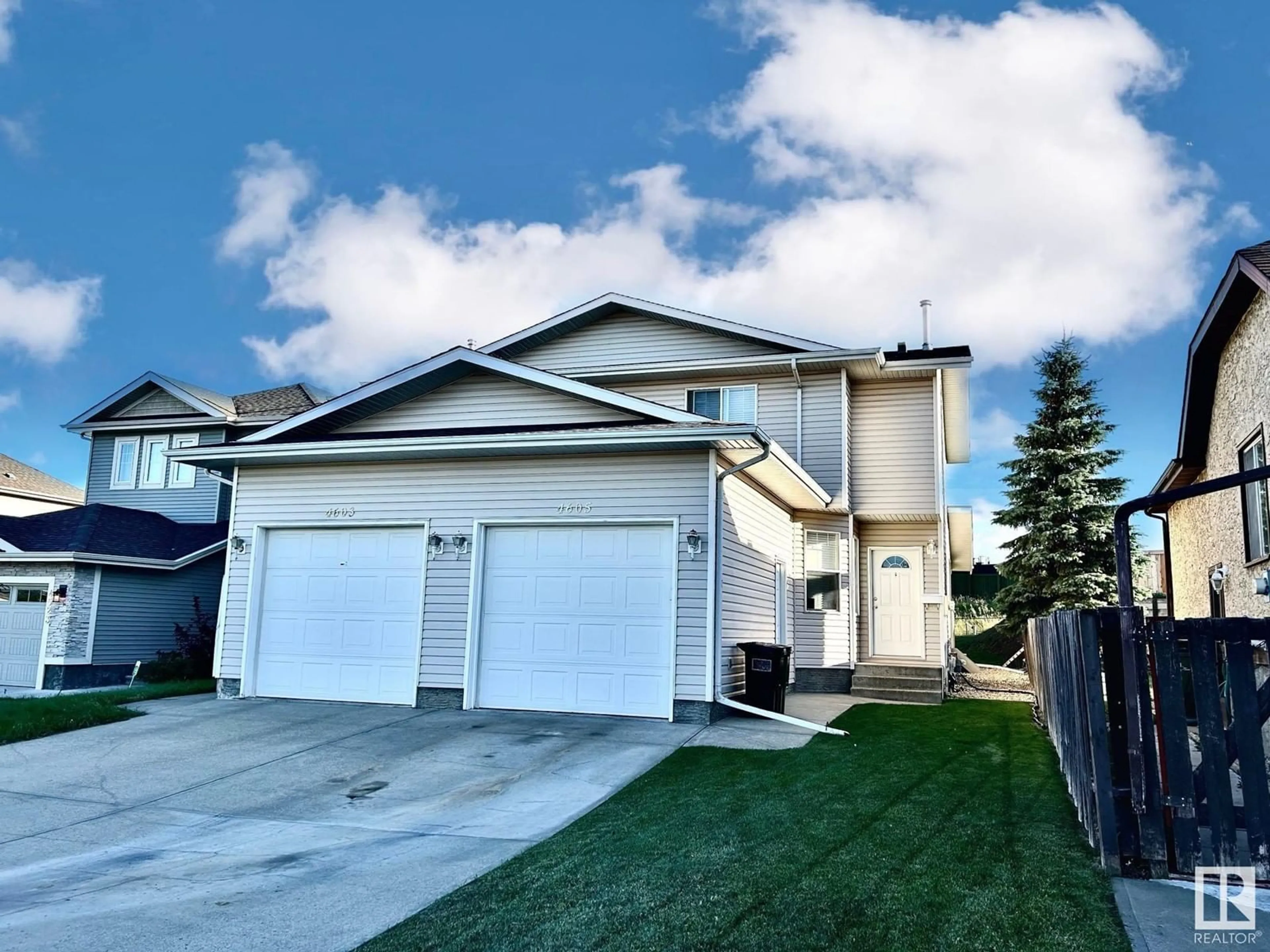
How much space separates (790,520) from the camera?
15102 millimetres

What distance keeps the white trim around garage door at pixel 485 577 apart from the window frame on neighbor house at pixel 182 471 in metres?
12.3

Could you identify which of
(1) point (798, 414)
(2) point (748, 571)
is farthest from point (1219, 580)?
(1) point (798, 414)

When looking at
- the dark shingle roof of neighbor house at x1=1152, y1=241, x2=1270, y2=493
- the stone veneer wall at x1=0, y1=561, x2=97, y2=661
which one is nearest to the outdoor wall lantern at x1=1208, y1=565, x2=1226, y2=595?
the dark shingle roof of neighbor house at x1=1152, y1=241, x2=1270, y2=493

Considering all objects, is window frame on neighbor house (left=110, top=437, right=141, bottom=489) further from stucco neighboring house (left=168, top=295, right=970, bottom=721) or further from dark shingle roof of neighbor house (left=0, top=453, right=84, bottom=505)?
stucco neighboring house (left=168, top=295, right=970, bottom=721)

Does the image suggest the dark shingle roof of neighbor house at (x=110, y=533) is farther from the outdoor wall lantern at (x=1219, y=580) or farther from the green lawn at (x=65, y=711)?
the outdoor wall lantern at (x=1219, y=580)

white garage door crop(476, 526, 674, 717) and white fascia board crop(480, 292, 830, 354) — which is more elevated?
white fascia board crop(480, 292, 830, 354)

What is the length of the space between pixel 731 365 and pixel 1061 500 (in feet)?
33.4

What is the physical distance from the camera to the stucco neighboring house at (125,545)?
52.9 ft

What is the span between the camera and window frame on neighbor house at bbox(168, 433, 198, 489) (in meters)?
20.4

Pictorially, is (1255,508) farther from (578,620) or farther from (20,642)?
(20,642)

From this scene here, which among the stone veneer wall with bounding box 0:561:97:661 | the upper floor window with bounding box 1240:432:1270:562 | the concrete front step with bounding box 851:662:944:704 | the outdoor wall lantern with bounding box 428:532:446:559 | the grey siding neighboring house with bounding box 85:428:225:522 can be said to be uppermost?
the grey siding neighboring house with bounding box 85:428:225:522

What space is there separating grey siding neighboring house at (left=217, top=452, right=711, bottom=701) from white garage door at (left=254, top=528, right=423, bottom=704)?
238 mm

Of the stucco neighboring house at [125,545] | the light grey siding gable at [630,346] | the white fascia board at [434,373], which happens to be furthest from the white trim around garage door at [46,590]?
the light grey siding gable at [630,346]

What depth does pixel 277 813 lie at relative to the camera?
6742 mm
